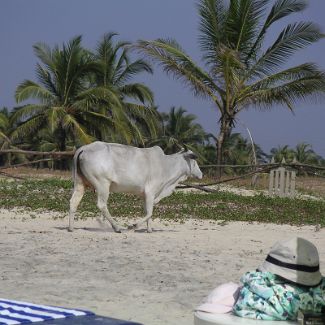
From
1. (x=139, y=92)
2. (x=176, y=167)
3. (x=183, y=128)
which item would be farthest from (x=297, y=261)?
(x=183, y=128)

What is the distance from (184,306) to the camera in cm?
625

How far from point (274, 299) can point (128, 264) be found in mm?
4540

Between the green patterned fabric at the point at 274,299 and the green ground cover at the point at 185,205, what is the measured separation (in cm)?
1027

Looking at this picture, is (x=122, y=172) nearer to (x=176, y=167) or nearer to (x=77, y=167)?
(x=77, y=167)

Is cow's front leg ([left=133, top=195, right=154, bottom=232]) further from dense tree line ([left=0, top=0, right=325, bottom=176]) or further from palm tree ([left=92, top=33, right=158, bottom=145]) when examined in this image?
palm tree ([left=92, top=33, right=158, bottom=145])

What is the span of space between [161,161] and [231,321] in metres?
8.95

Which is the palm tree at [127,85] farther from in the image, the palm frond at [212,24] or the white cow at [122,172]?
the white cow at [122,172]

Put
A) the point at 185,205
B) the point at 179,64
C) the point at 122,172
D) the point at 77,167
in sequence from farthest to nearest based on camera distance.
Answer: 1. the point at 179,64
2. the point at 185,205
3. the point at 122,172
4. the point at 77,167

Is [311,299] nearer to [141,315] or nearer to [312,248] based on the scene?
[312,248]

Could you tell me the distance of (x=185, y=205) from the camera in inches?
653

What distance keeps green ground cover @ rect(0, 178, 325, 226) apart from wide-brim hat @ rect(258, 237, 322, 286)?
10.3 meters

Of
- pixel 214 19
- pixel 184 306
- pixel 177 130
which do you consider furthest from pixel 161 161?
pixel 177 130

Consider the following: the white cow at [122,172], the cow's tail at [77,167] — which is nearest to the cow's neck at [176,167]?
the white cow at [122,172]

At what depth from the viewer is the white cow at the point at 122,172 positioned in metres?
11.8
